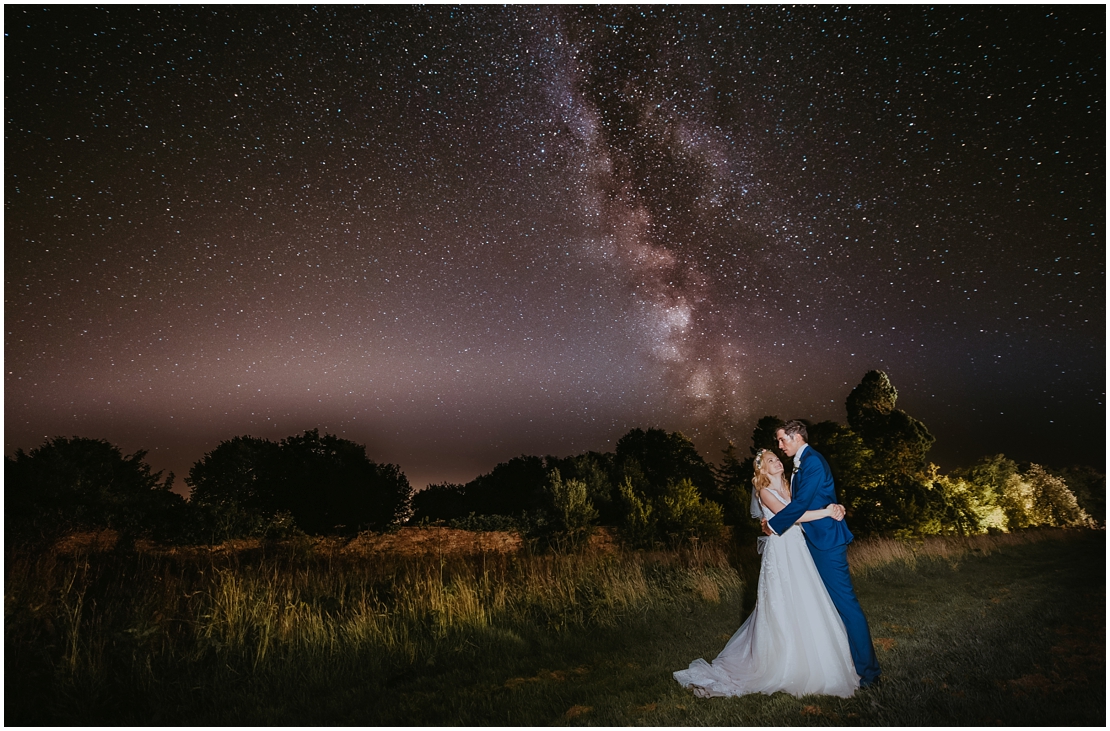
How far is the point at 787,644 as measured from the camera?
455cm

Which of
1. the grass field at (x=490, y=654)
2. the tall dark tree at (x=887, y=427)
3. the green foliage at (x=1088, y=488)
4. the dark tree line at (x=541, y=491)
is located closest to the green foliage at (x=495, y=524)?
the dark tree line at (x=541, y=491)

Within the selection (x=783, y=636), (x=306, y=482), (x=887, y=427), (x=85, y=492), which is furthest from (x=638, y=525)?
(x=85, y=492)

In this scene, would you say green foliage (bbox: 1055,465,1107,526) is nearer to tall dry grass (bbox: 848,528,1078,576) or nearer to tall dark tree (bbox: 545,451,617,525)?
tall dry grass (bbox: 848,528,1078,576)

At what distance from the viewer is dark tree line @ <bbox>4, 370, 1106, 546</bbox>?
20562 mm

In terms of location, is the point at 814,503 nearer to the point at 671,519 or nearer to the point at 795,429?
the point at 795,429

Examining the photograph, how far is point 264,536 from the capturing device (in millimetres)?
19922

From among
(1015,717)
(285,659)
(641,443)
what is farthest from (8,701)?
(641,443)

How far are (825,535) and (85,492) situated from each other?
3188cm

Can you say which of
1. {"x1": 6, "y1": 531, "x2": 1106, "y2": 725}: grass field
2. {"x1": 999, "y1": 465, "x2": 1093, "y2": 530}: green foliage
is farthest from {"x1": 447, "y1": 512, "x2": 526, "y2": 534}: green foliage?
{"x1": 999, "y1": 465, "x2": 1093, "y2": 530}: green foliage

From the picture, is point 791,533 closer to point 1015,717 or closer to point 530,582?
point 1015,717

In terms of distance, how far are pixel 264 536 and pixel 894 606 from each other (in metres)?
20.3

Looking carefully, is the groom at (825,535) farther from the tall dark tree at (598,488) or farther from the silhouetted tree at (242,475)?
the silhouetted tree at (242,475)

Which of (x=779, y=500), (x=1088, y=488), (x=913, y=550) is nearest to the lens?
(x=779, y=500)

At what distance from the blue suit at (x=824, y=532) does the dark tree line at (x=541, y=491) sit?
12.4 metres
